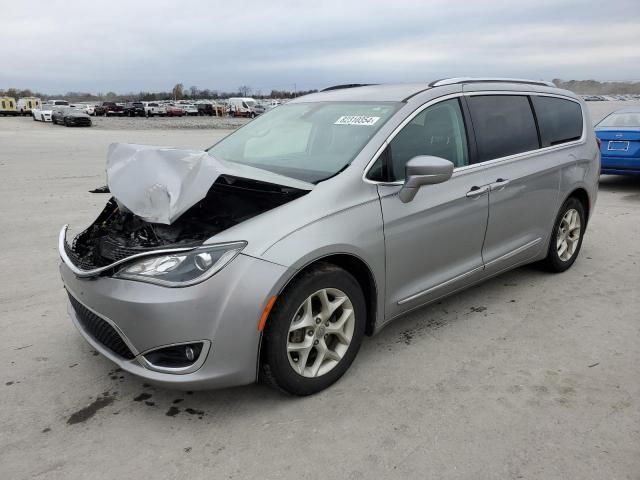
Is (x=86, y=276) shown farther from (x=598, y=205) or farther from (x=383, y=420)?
(x=598, y=205)

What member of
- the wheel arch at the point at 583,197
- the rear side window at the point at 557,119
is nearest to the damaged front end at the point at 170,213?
the rear side window at the point at 557,119

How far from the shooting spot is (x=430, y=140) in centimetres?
363

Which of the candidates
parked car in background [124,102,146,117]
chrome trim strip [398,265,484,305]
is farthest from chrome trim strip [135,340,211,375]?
parked car in background [124,102,146,117]

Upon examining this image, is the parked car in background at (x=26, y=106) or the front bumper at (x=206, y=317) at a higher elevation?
the parked car in background at (x=26, y=106)

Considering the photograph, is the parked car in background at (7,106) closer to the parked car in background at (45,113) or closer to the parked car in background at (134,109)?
the parked car in background at (134,109)

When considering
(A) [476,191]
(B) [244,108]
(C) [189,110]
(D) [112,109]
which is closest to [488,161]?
(A) [476,191]

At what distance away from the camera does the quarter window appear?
3357 millimetres

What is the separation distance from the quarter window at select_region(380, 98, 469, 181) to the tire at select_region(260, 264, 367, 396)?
76 cm

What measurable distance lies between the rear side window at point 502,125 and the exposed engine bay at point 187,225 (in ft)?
5.55

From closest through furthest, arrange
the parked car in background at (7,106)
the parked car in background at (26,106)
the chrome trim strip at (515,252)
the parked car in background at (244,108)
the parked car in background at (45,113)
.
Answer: the chrome trim strip at (515,252)
the parked car in background at (45,113)
the parked car in background at (244,108)
the parked car in background at (7,106)
the parked car in background at (26,106)

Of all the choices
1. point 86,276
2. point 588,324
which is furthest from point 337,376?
point 588,324

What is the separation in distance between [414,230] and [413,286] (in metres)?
0.38

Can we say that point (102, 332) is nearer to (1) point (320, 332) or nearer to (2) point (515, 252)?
(1) point (320, 332)

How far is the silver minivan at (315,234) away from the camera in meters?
2.65
